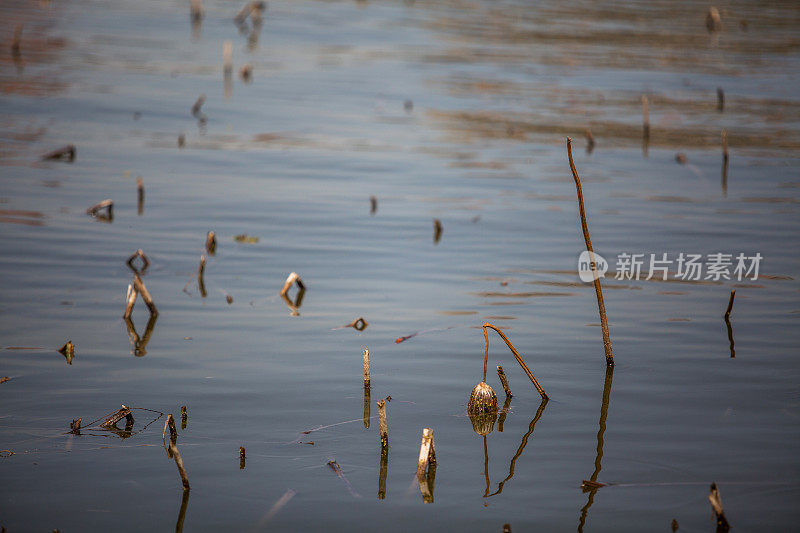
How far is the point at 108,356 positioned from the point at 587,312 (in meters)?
4.43

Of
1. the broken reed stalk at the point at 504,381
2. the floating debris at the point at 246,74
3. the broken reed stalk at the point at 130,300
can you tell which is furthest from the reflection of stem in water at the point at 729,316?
the floating debris at the point at 246,74

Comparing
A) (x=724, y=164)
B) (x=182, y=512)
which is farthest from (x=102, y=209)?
(x=724, y=164)

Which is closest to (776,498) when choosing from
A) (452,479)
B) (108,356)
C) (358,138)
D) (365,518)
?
(452,479)

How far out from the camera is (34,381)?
263 inches

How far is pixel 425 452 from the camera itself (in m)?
5.17

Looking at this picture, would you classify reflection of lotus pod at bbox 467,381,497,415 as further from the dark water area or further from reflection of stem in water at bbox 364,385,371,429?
reflection of stem in water at bbox 364,385,371,429

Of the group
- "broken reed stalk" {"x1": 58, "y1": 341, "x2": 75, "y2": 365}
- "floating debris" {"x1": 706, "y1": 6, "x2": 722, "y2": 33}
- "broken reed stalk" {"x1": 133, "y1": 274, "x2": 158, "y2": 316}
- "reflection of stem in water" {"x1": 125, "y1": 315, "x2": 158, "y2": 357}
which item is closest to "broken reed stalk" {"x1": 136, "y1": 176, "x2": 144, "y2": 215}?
"broken reed stalk" {"x1": 133, "y1": 274, "x2": 158, "y2": 316}

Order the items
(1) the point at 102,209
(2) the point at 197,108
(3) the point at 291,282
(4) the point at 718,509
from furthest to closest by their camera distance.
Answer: (2) the point at 197,108
(1) the point at 102,209
(3) the point at 291,282
(4) the point at 718,509

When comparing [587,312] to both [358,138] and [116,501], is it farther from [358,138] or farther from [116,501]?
[358,138]

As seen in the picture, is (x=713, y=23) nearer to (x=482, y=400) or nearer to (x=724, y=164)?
(x=724, y=164)

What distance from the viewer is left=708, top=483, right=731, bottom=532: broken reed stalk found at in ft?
14.9

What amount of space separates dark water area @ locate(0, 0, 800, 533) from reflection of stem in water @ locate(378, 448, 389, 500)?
0.04 m

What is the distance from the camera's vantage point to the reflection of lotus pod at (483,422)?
6098 mm
